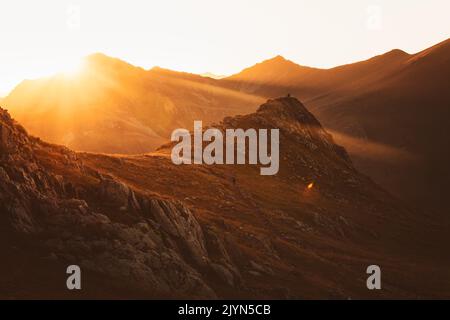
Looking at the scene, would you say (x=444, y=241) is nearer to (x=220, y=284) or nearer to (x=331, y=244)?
(x=331, y=244)

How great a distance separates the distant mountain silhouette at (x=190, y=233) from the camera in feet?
161

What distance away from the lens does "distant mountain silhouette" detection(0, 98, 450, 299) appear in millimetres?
49125

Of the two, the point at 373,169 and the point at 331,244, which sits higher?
the point at 373,169

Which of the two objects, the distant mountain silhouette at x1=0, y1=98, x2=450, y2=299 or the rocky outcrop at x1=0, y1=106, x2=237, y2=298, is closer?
the distant mountain silhouette at x1=0, y1=98, x2=450, y2=299

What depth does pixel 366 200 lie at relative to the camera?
105750 mm

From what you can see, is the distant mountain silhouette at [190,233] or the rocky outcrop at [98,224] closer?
the distant mountain silhouette at [190,233]

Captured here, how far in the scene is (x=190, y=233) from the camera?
58.5 meters

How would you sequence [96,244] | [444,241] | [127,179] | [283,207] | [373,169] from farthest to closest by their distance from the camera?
[373,169]
[444,241]
[283,207]
[127,179]
[96,244]

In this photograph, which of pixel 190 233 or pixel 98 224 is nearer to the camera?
pixel 98 224

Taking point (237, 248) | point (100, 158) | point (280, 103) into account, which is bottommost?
point (237, 248)

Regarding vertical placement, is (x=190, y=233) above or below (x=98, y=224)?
above

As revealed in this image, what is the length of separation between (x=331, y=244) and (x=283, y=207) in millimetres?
11414
